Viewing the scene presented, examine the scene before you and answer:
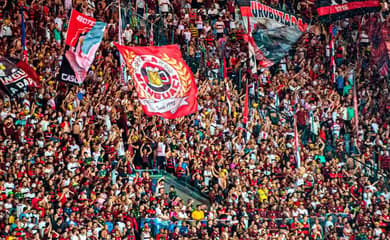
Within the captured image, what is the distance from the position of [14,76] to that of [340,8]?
52.6 feet

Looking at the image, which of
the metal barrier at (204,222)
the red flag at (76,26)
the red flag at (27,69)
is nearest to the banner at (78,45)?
the red flag at (76,26)

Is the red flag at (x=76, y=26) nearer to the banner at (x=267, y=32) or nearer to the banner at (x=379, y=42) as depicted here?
the banner at (x=267, y=32)

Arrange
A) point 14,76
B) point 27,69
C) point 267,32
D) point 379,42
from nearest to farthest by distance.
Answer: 1. point 14,76
2. point 27,69
3. point 267,32
4. point 379,42

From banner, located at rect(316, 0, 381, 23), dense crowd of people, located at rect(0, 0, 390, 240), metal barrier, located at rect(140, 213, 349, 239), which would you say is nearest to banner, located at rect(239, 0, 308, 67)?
dense crowd of people, located at rect(0, 0, 390, 240)

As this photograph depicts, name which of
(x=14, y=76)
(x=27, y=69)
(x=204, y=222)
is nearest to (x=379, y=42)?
(x=204, y=222)

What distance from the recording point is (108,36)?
35562 millimetres

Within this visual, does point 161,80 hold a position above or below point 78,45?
below

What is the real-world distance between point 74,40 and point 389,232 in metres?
14.4

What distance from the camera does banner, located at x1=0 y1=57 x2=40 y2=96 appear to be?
2947 cm

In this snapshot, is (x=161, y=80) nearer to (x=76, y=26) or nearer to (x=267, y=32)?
(x=76, y=26)

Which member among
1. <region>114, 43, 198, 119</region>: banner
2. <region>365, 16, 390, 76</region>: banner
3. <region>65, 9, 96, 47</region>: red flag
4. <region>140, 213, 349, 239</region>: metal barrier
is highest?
<region>65, 9, 96, 47</region>: red flag

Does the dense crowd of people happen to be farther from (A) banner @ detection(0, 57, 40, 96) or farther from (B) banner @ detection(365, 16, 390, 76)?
(A) banner @ detection(0, 57, 40, 96)

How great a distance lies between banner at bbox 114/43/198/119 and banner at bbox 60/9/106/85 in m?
1.96

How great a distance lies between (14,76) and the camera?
2961 centimetres
